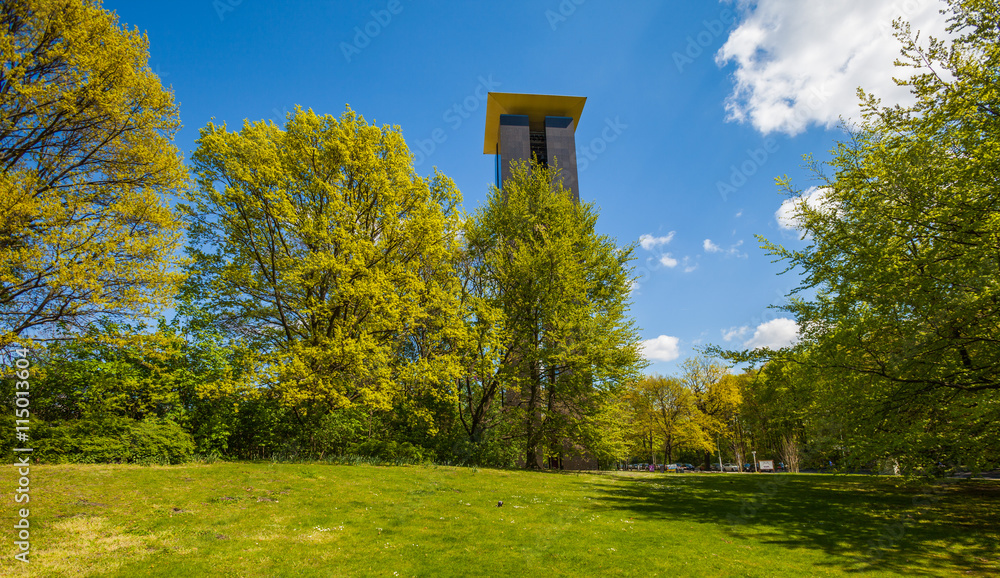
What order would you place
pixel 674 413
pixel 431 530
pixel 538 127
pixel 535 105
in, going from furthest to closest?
1. pixel 674 413
2. pixel 538 127
3. pixel 535 105
4. pixel 431 530

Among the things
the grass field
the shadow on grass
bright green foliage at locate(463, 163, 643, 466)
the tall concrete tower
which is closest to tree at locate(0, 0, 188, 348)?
the grass field

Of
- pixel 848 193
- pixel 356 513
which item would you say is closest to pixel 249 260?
pixel 356 513

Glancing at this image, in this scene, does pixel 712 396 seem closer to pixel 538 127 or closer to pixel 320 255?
pixel 538 127

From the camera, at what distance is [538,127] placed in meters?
46.6

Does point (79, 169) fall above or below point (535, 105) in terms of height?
below

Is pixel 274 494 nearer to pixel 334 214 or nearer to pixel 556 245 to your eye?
pixel 334 214

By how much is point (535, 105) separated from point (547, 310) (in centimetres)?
3085

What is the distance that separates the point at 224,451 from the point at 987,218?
2450cm

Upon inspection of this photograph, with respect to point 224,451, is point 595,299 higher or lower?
higher

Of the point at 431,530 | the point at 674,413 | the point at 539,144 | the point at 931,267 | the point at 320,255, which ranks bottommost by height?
the point at 674,413

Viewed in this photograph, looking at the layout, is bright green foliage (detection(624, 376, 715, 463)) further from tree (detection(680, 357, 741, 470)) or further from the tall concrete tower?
the tall concrete tower

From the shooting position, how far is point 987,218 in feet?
31.9

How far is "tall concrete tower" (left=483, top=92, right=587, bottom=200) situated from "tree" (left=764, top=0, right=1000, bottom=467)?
29.9 meters

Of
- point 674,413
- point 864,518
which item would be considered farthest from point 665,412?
point 864,518
